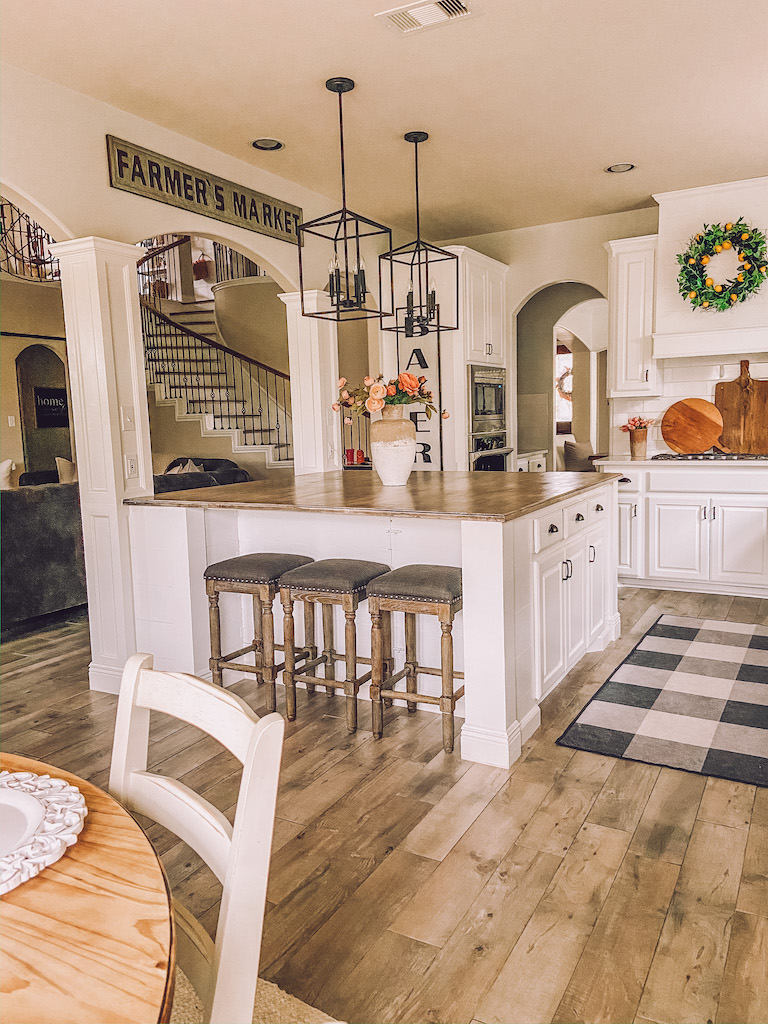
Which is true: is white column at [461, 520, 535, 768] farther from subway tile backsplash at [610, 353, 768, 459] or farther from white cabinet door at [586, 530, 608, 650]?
subway tile backsplash at [610, 353, 768, 459]

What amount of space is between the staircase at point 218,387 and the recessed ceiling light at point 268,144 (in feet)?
14.5

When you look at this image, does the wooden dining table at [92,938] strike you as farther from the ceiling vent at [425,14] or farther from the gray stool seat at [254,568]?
the ceiling vent at [425,14]

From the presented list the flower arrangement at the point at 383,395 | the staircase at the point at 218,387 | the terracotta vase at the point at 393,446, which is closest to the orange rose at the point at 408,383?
the flower arrangement at the point at 383,395

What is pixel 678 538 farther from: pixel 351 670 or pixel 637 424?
pixel 351 670

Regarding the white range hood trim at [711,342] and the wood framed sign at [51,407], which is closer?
the white range hood trim at [711,342]

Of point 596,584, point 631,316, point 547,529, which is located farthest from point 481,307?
point 547,529

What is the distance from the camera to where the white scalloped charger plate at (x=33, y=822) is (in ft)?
2.85

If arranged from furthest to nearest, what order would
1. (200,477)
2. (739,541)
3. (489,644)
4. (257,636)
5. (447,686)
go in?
(200,477)
(739,541)
(257,636)
(447,686)
(489,644)

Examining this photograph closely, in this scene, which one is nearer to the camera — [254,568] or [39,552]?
[254,568]

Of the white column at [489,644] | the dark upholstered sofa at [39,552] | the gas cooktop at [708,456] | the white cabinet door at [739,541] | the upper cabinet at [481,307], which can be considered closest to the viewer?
the white column at [489,644]

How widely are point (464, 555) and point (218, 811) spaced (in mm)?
1855

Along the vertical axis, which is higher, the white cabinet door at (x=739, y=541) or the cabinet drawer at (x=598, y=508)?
the cabinet drawer at (x=598, y=508)

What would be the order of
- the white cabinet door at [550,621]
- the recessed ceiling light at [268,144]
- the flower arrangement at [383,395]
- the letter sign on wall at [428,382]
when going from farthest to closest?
the letter sign on wall at [428,382] → the recessed ceiling light at [268,144] → the flower arrangement at [383,395] → the white cabinet door at [550,621]

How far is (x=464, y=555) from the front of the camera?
9.42 feet
